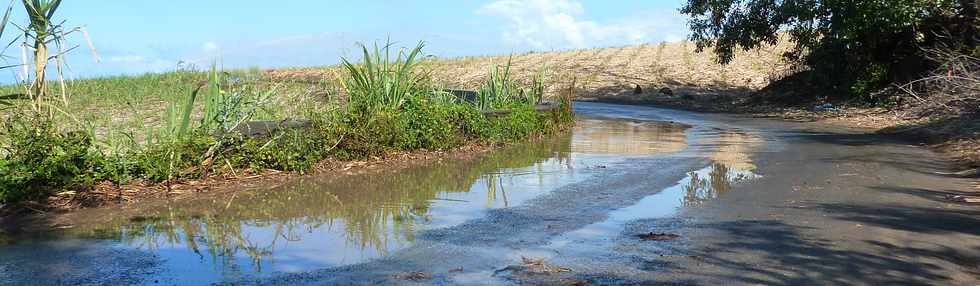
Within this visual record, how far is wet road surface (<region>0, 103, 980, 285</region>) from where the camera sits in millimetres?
5648

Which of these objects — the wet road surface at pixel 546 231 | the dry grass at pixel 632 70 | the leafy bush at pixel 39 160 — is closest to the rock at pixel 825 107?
the dry grass at pixel 632 70

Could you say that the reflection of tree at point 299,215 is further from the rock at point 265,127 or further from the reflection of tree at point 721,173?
the reflection of tree at point 721,173

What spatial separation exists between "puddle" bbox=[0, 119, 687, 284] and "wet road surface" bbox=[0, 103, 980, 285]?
22mm

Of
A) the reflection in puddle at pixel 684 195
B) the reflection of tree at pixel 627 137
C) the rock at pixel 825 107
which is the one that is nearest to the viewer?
the reflection in puddle at pixel 684 195

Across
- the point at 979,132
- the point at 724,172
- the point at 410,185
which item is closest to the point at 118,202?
the point at 410,185

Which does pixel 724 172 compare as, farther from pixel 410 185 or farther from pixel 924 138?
pixel 924 138

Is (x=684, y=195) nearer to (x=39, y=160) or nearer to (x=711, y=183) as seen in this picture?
(x=711, y=183)

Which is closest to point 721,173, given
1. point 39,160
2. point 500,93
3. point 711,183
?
point 711,183

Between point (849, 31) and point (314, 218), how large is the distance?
1730 cm

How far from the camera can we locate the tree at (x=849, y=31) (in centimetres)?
2020

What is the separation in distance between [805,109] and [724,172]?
1655 centimetres

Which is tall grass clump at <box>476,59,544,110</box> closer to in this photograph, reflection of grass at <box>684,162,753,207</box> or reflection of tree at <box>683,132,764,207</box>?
reflection of tree at <box>683,132,764,207</box>

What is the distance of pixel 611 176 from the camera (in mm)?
10758

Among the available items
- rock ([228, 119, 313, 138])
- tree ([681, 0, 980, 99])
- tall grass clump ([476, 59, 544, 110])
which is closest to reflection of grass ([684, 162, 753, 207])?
rock ([228, 119, 313, 138])
